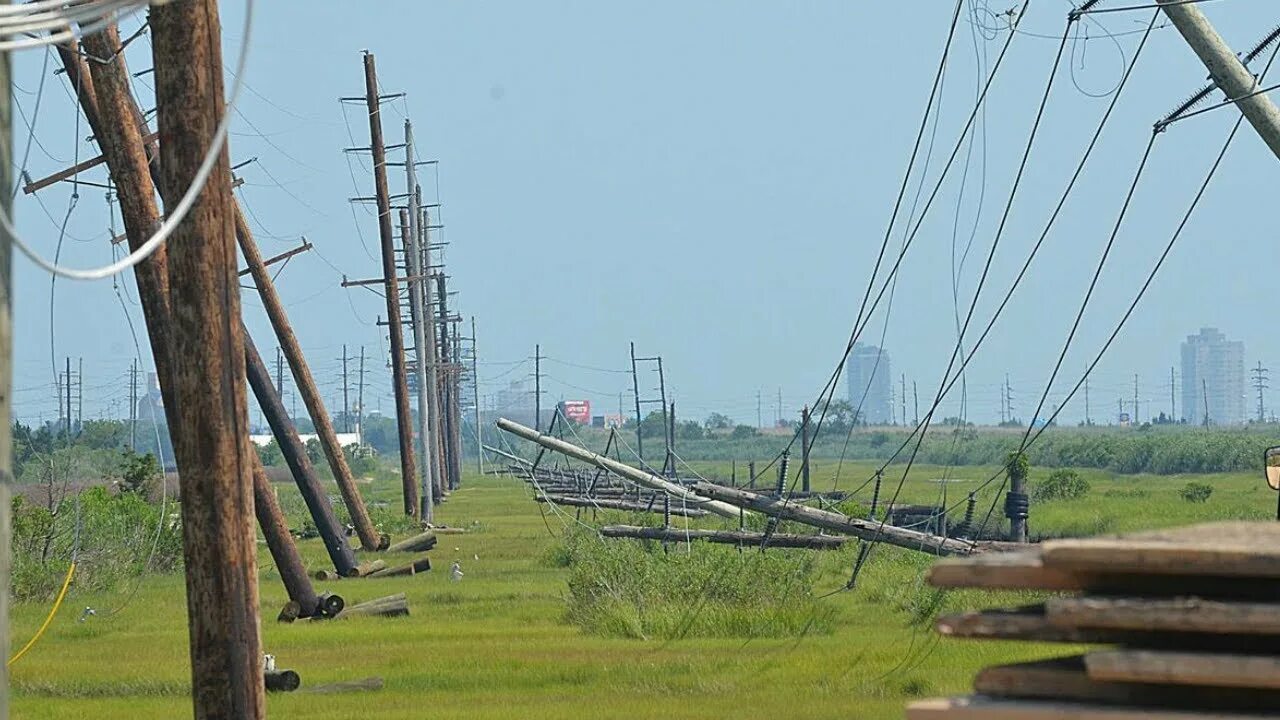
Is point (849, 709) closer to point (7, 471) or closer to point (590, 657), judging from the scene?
point (590, 657)

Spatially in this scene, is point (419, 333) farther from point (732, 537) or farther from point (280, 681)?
point (280, 681)

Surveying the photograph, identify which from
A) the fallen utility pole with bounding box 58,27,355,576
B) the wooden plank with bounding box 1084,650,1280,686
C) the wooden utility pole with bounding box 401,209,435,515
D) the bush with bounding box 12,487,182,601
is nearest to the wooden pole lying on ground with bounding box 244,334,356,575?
the bush with bounding box 12,487,182,601

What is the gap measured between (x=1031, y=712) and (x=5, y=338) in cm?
357

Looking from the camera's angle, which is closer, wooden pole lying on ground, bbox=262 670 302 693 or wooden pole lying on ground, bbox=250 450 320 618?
wooden pole lying on ground, bbox=262 670 302 693

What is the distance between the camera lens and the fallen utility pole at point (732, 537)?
25062mm

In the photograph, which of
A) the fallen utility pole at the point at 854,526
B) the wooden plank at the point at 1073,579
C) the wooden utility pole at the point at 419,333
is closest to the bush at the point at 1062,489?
the wooden utility pole at the point at 419,333

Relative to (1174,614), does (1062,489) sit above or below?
below

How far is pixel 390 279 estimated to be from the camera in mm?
40156

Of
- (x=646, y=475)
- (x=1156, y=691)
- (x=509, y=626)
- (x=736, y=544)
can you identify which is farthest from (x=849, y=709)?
(x=646, y=475)

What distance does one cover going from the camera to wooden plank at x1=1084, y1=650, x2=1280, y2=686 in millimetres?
3844

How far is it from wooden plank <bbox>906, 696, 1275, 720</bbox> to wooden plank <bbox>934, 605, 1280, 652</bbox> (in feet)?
0.45

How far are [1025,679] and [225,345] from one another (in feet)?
22.9

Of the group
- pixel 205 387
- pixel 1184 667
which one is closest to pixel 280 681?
pixel 205 387

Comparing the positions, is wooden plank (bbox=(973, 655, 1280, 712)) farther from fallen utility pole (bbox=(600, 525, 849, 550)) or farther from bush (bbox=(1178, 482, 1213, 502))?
bush (bbox=(1178, 482, 1213, 502))
